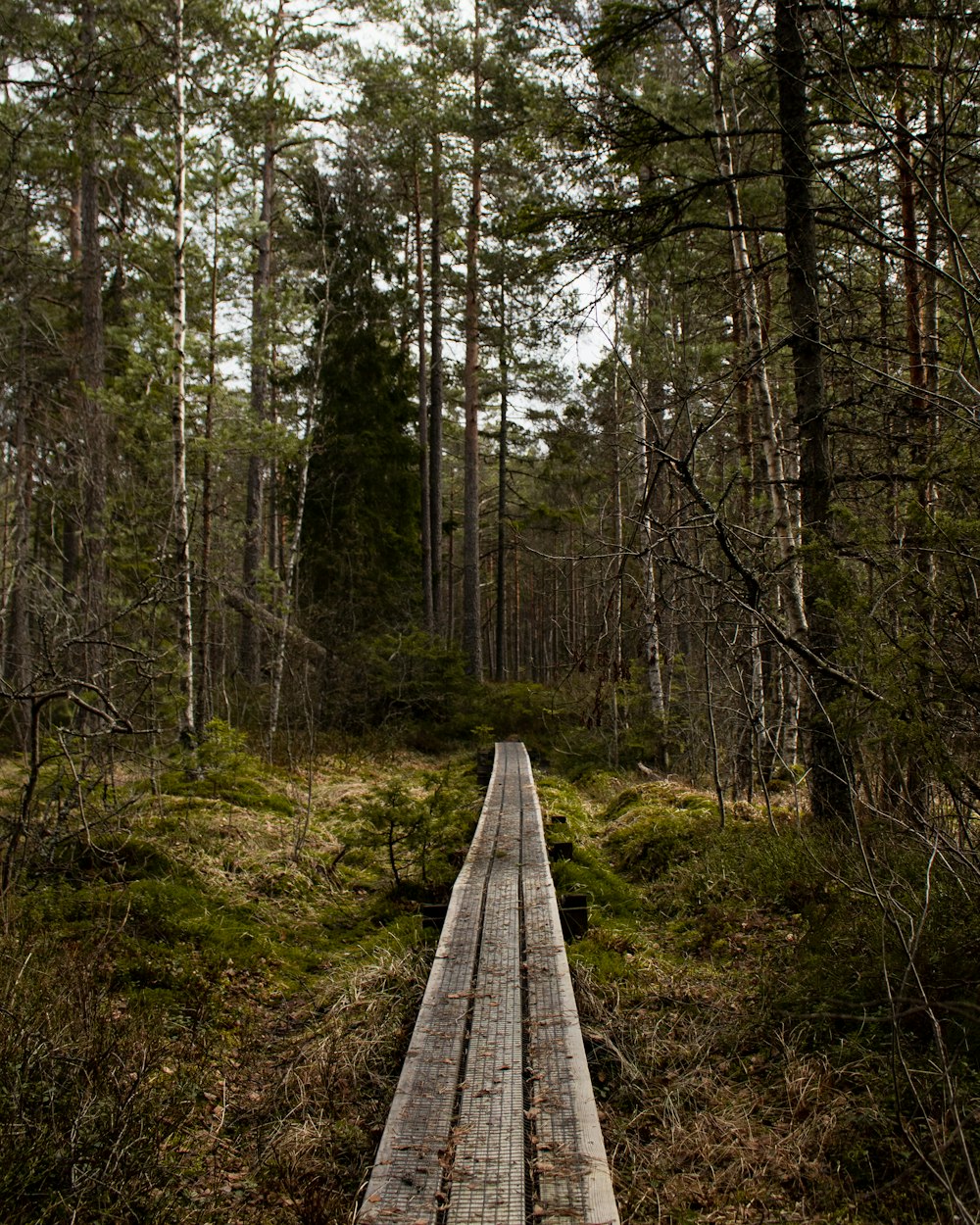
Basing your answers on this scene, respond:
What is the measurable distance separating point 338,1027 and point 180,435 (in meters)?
7.38

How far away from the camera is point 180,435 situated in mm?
9438

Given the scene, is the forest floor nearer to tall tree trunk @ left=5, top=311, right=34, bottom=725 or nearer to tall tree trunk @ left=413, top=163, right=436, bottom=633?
tall tree trunk @ left=5, top=311, right=34, bottom=725

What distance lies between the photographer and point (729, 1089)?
133 inches

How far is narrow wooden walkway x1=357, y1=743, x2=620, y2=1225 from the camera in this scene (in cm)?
239

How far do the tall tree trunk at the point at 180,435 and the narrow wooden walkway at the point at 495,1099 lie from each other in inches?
210

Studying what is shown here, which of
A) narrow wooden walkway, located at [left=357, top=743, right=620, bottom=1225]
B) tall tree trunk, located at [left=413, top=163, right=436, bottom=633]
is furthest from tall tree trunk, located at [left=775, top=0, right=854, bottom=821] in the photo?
tall tree trunk, located at [left=413, top=163, right=436, bottom=633]

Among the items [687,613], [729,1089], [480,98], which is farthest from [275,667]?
[480,98]

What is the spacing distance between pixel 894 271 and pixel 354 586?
12654 millimetres

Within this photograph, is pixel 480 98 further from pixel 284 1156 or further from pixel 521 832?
pixel 284 1156

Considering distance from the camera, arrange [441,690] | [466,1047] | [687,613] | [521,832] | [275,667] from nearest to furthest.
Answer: [466,1047] < [687,613] < [521,832] < [275,667] < [441,690]

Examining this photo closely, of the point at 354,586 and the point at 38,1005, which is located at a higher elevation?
the point at 354,586

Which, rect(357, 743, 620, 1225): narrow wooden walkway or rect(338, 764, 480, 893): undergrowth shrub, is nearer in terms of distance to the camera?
rect(357, 743, 620, 1225): narrow wooden walkway

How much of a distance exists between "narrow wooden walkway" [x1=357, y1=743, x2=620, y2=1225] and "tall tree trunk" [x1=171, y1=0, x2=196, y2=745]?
5.34 meters

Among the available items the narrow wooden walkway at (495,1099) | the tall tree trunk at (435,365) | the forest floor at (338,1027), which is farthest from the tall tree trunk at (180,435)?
the tall tree trunk at (435,365)
